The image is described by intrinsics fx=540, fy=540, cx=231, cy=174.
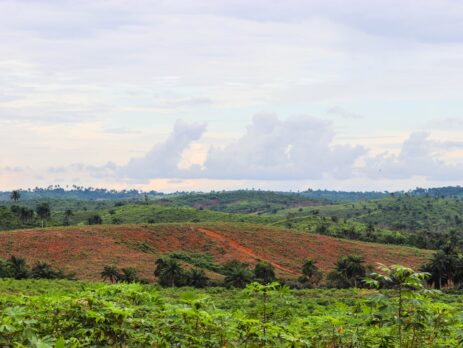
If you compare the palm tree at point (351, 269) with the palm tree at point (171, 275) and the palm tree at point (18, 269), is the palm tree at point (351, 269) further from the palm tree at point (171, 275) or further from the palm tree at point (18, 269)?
the palm tree at point (18, 269)

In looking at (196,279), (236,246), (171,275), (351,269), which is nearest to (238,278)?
(196,279)

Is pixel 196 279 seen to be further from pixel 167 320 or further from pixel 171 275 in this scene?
pixel 167 320

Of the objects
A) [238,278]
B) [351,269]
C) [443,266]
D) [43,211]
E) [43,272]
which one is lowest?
[238,278]

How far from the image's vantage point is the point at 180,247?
8694 cm

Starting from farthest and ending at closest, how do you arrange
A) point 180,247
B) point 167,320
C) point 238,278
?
1. point 180,247
2. point 238,278
3. point 167,320

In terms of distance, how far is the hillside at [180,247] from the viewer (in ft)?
238

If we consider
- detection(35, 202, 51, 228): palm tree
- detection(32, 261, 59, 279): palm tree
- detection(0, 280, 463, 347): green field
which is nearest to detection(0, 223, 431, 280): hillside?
detection(32, 261, 59, 279): palm tree

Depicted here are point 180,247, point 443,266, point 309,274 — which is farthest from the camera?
point 180,247

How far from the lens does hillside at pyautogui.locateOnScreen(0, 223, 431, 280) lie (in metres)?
72.5

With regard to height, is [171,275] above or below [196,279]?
above

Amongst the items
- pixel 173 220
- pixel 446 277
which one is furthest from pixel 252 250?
pixel 173 220

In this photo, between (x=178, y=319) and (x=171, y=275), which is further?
(x=171, y=275)

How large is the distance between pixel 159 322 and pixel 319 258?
3287 inches

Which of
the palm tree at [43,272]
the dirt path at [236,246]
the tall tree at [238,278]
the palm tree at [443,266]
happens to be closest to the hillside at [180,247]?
the dirt path at [236,246]
